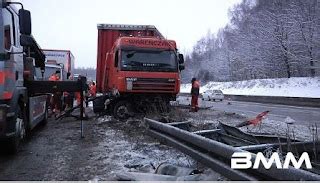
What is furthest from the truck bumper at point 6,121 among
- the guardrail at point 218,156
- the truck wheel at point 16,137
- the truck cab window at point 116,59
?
the truck cab window at point 116,59

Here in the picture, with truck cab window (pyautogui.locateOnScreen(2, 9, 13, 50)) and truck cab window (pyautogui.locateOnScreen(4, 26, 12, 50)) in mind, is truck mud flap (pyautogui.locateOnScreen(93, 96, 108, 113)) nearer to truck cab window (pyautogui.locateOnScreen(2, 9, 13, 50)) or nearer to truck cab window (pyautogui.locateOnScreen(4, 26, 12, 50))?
truck cab window (pyautogui.locateOnScreen(2, 9, 13, 50))

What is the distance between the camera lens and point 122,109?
47.5 feet

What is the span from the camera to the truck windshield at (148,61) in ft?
46.7

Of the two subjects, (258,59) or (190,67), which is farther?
(190,67)

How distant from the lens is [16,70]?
810 cm

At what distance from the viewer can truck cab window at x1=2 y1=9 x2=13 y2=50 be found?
7.56 meters

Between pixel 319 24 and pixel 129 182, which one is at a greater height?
pixel 319 24

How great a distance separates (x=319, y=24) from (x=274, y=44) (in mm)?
6891

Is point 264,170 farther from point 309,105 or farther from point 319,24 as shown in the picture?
point 319,24

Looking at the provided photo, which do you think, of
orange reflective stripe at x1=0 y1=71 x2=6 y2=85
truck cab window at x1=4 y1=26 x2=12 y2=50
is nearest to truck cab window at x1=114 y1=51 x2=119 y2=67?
truck cab window at x1=4 y1=26 x2=12 y2=50

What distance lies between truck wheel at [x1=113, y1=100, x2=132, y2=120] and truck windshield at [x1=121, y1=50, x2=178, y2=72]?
4.03ft

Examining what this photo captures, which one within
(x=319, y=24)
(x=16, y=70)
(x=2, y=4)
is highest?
(x=319, y=24)

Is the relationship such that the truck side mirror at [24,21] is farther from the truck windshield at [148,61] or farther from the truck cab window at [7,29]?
the truck windshield at [148,61]

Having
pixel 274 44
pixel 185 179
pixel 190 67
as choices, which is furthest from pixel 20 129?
pixel 190 67
